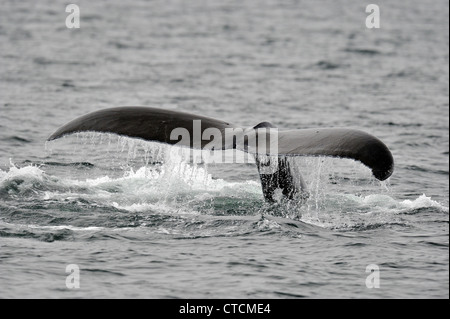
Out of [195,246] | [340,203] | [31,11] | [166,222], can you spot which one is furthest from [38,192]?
[31,11]

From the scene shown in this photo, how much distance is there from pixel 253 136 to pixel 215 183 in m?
3.19

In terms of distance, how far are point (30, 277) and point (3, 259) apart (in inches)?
21.5

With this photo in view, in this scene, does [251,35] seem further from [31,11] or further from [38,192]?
[38,192]

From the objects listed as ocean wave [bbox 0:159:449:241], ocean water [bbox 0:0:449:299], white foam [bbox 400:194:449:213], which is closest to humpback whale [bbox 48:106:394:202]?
ocean water [bbox 0:0:449:299]

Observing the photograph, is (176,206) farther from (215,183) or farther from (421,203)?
(421,203)

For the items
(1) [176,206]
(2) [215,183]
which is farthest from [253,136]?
(2) [215,183]

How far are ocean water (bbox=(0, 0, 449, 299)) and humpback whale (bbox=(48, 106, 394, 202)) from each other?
9.4 inches

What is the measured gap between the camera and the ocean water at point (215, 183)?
827 cm

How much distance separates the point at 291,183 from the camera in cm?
941

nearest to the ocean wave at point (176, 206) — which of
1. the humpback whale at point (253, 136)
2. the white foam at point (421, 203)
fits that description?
the white foam at point (421, 203)

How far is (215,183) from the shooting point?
38.1 feet

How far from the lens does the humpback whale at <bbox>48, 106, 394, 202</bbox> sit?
763 cm

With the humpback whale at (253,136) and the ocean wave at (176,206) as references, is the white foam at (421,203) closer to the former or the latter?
A: the ocean wave at (176,206)

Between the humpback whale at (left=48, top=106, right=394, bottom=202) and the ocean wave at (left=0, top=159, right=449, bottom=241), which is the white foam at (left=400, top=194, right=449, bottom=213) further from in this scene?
the humpback whale at (left=48, top=106, right=394, bottom=202)
